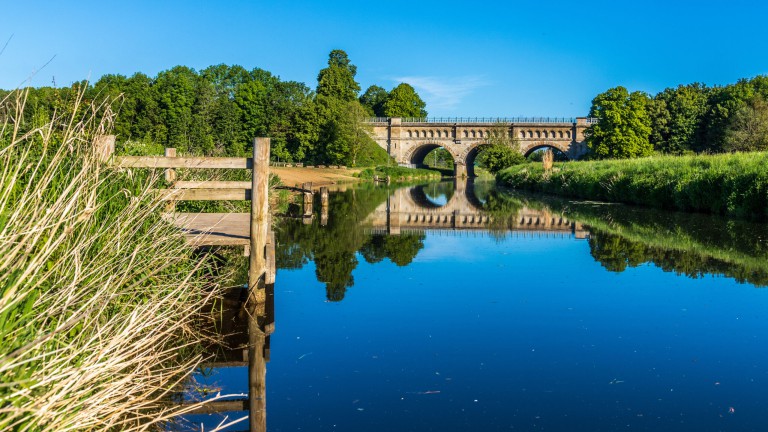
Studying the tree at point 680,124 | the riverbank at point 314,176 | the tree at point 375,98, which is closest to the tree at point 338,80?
the tree at point 375,98

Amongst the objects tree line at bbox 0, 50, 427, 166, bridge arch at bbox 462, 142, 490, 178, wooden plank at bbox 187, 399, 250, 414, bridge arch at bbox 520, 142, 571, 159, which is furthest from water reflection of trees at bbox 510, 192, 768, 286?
bridge arch at bbox 462, 142, 490, 178

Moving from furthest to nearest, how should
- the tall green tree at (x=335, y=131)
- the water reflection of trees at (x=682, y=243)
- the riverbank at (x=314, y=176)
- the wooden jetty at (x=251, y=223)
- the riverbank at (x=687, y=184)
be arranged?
the tall green tree at (x=335, y=131)
the riverbank at (x=314, y=176)
the riverbank at (x=687, y=184)
the water reflection of trees at (x=682, y=243)
the wooden jetty at (x=251, y=223)

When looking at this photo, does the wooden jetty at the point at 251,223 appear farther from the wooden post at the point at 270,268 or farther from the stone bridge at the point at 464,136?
the stone bridge at the point at 464,136

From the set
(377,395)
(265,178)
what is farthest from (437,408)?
(265,178)

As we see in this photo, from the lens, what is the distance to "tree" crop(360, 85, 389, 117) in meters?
107

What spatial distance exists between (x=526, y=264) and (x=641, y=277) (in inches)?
77.5

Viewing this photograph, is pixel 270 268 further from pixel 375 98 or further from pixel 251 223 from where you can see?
pixel 375 98

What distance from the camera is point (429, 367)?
5617 millimetres

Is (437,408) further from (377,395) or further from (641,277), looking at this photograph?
(641,277)

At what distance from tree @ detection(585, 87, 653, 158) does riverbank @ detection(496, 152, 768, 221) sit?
27.3m

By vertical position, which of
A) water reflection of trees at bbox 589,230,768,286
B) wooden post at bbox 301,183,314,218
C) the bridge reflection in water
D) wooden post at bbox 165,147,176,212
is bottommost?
water reflection of trees at bbox 589,230,768,286

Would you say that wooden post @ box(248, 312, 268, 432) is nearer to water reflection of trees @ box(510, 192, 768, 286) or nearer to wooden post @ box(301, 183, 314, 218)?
water reflection of trees @ box(510, 192, 768, 286)

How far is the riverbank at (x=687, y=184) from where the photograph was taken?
682 inches

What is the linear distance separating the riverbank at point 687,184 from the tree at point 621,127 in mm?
27331
